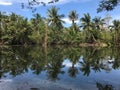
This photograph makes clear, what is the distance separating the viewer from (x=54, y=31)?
103 m

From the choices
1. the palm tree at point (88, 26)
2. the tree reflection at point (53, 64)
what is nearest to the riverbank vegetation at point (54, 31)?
the palm tree at point (88, 26)

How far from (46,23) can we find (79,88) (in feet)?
265

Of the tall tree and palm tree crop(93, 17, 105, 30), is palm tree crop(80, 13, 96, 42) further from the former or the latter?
the tall tree

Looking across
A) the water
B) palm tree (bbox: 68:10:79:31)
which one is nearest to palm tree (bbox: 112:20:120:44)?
palm tree (bbox: 68:10:79:31)

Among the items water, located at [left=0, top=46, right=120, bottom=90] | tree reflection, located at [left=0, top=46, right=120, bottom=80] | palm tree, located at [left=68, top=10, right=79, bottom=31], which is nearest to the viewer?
water, located at [left=0, top=46, right=120, bottom=90]

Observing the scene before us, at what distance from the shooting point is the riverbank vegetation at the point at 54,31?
9182 cm

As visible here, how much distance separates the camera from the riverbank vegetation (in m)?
91.8

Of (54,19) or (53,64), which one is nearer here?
(53,64)

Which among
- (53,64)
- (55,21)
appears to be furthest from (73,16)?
(53,64)

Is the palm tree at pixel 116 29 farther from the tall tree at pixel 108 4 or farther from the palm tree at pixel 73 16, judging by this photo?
the tall tree at pixel 108 4

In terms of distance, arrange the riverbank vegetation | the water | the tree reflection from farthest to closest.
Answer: the riverbank vegetation, the tree reflection, the water

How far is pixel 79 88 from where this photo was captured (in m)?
16.3

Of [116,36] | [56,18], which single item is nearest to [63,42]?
[56,18]

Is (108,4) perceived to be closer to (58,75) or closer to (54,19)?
(58,75)
